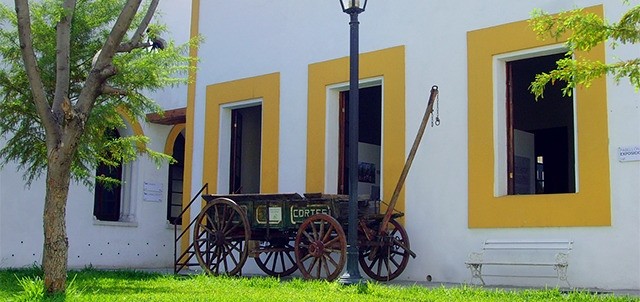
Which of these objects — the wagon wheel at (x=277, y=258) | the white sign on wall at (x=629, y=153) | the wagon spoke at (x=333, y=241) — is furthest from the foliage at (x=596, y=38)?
the wagon wheel at (x=277, y=258)

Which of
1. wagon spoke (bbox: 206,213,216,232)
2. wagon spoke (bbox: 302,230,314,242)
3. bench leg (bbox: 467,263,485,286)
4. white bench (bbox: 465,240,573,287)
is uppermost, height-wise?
wagon spoke (bbox: 206,213,216,232)

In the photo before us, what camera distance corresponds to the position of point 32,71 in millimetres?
8023

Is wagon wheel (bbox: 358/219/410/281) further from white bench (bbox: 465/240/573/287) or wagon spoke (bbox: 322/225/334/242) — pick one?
white bench (bbox: 465/240/573/287)

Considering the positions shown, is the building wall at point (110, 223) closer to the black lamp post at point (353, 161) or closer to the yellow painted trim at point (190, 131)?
the yellow painted trim at point (190, 131)

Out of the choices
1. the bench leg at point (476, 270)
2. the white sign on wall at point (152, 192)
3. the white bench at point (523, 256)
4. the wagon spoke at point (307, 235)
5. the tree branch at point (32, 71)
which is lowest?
the bench leg at point (476, 270)

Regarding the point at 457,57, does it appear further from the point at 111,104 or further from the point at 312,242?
the point at 111,104

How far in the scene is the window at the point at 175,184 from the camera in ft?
60.5

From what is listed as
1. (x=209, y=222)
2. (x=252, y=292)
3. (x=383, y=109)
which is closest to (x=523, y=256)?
(x=383, y=109)

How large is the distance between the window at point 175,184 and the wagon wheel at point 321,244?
7.74 m

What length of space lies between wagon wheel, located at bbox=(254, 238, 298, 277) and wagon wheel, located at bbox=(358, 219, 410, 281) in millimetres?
1154

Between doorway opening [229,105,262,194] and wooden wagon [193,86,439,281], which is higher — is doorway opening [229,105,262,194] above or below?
above

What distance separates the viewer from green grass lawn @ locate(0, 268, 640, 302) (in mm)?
7973

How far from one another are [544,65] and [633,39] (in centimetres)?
732

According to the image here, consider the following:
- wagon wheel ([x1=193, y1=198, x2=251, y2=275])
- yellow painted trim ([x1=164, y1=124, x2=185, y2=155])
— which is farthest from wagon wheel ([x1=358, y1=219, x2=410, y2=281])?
yellow painted trim ([x1=164, y1=124, x2=185, y2=155])
